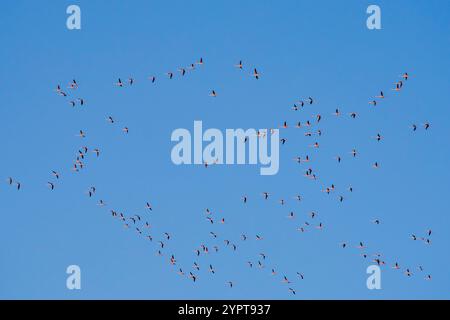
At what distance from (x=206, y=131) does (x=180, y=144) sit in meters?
0.33

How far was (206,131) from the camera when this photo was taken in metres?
10.2
